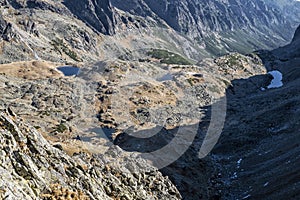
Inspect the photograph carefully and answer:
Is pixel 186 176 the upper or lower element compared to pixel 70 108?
upper

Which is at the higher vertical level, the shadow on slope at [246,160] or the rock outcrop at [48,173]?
the rock outcrop at [48,173]

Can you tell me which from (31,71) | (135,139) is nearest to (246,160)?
(135,139)

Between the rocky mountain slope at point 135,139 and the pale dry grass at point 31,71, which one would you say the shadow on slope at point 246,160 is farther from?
the pale dry grass at point 31,71

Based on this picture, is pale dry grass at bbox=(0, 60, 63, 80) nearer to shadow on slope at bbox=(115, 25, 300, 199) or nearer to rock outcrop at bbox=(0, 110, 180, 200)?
shadow on slope at bbox=(115, 25, 300, 199)

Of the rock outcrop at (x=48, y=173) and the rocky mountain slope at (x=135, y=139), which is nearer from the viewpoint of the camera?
the rock outcrop at (x=48, y=173)

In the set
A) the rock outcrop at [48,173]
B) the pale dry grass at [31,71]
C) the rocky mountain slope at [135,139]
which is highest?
the rock outcrop at [48,173]

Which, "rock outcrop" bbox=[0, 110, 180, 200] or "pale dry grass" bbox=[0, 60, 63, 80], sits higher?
"rock outcrop" bbox=[0, 110, 180, 200]

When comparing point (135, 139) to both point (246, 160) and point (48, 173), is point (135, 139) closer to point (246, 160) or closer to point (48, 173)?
point (246, 160)

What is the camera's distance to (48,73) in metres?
192

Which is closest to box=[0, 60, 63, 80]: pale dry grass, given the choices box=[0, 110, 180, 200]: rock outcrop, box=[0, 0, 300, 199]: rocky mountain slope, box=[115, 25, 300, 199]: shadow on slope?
box=[0, 0, 300, 199]: rocky mountain slope

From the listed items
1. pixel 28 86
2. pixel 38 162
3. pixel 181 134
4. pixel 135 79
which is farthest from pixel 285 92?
pixel 38 162

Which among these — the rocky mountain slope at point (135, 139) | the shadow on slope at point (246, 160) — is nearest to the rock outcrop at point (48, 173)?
the rocky mountain slope at point (135, 139)

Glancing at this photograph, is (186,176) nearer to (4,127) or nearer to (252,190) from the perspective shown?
(252,190)

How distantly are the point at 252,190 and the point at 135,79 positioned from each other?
123 metres
